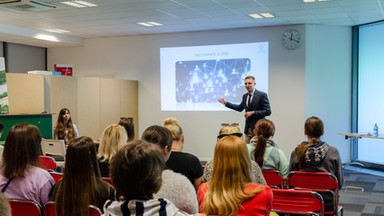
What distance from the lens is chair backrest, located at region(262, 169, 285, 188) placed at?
3650 millimetres

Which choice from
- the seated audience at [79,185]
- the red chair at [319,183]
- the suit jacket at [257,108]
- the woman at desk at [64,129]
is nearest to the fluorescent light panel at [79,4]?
the woman at desk at [64,129]

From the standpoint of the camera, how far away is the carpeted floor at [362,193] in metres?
5.38

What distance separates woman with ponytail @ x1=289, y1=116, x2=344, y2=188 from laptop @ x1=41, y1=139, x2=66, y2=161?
3.28 m

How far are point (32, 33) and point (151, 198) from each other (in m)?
8.58

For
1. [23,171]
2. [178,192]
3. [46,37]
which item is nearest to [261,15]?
[46,37]

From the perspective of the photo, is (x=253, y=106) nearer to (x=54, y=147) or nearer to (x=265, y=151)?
(x=265, y=151)

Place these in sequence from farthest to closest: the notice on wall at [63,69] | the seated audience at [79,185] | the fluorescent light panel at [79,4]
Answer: the notice on wall at [63,69] → the fluorescent light panel at [79,4] → the seated audience at [79,185]

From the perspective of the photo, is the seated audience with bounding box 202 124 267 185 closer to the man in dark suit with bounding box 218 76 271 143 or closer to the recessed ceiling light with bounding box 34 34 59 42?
the man in dark suit with bounding box 218 76 271 143

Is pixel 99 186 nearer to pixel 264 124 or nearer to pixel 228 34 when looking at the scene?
pixel 264 124

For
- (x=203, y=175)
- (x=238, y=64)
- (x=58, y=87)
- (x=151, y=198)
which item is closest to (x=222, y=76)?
(x=238, y=64)

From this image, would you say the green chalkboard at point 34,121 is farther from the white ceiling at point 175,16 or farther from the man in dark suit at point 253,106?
the man in dark suit at point 253,106

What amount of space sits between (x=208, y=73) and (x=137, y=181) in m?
7.94

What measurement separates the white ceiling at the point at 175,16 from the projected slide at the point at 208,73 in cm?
53

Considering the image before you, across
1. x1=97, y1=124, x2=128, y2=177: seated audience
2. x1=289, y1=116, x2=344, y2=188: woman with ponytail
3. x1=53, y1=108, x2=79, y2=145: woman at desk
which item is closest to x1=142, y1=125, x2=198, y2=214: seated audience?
x1=97, y1=124, x2=128, y2=177: seated audience
